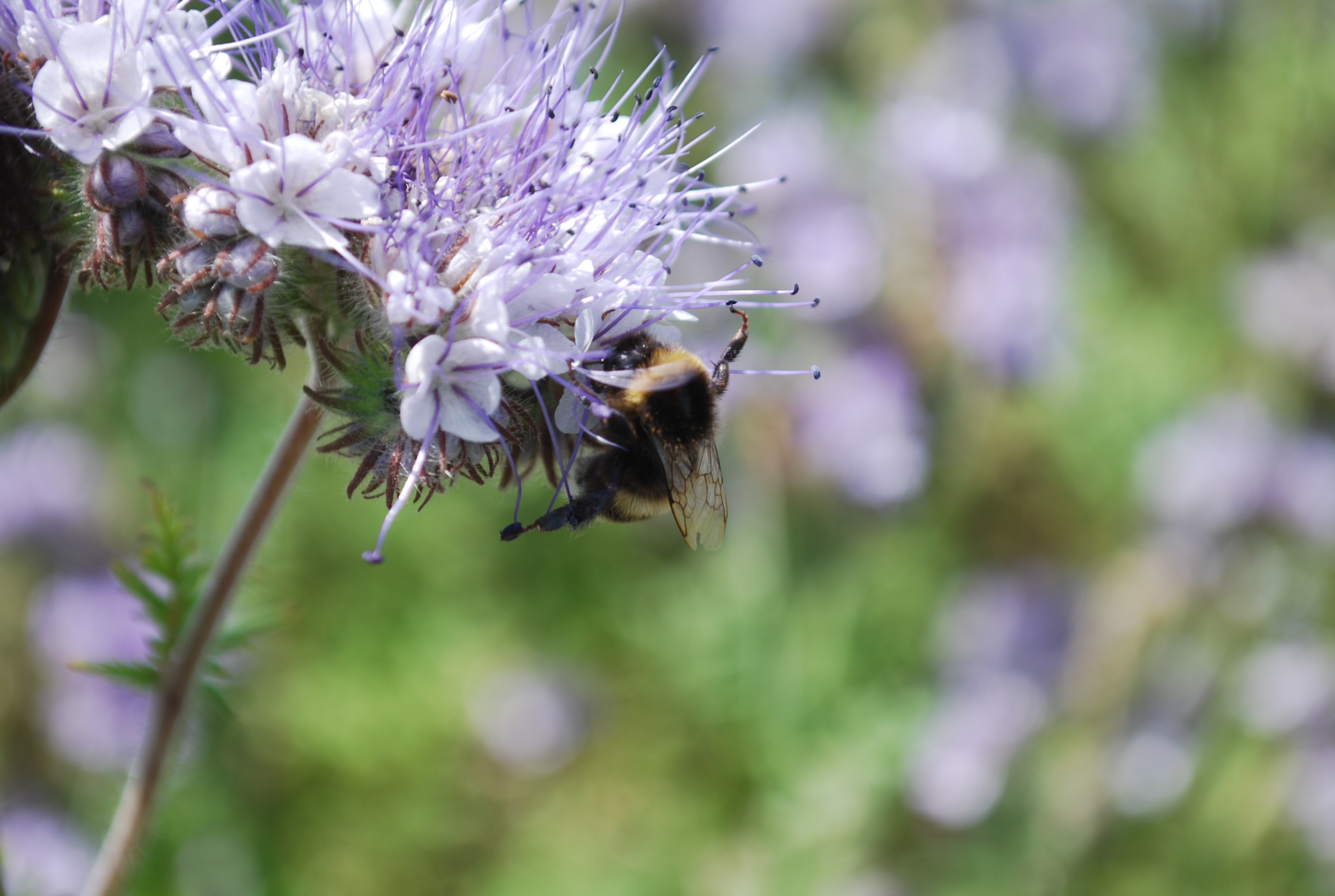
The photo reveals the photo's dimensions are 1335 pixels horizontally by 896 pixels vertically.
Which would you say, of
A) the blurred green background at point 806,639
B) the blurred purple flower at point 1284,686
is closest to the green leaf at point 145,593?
the blurred green background at point 806,639

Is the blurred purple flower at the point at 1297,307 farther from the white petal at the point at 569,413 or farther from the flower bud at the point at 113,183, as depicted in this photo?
the flower bud at the point at 113,183

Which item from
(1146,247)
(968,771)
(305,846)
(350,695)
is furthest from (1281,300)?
(305,846)

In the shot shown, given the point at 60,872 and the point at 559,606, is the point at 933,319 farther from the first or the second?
the point at 60,872

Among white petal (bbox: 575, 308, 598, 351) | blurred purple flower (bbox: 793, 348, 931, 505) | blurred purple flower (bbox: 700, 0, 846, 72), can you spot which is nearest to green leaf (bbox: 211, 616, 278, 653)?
white petal (bbox: 575, 308, 598, 351)

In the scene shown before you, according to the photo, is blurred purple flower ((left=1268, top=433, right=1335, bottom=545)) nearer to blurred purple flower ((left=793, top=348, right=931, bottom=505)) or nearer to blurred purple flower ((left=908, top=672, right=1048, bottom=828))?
blurred purple flower ((left=908, top=672, right=1048, bottom=828))

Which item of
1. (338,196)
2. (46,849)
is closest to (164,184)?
(338,196)

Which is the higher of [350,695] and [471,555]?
[471,555]
